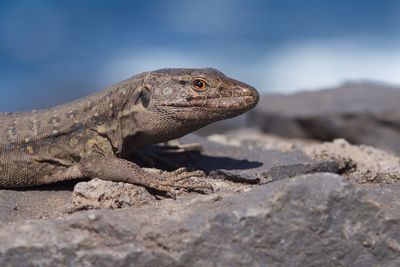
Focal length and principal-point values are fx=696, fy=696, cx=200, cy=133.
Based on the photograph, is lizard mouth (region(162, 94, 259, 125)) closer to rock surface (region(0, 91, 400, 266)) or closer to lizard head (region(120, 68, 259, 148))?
lizard head (region(120, 68, 259, 148))

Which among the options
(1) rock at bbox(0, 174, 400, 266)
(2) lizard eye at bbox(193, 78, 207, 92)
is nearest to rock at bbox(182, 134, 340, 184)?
(2) lizard eye at bbox(193, 78, 207, 92)

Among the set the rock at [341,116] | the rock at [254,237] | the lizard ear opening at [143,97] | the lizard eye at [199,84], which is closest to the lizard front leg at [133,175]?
the lizard ear opening at [143,97]

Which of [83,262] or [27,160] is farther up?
[27,160]

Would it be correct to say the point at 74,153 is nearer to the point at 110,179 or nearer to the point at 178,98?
the point at 110,179

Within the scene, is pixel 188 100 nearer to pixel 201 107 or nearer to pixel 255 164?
pixel 201 107

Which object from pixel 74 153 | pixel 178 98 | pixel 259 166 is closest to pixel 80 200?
pixel 74 153

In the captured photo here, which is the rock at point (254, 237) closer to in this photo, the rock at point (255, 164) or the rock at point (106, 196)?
the rock at point (106, 196)
